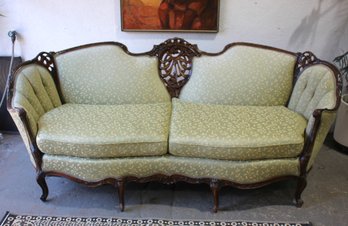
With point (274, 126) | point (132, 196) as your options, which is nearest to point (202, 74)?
point (274, 126)

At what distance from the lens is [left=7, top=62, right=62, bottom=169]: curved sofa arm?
1.74 meters

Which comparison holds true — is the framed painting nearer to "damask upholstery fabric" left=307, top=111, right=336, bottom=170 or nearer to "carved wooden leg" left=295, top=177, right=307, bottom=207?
"damask upholstery fabric" left=307, top=111, right=336, bottom=170

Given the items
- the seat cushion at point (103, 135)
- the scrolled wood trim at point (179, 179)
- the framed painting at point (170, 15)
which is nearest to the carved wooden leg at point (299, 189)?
the scrolled wood trim at point (179, 179)

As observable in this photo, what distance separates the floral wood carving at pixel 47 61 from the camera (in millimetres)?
2163

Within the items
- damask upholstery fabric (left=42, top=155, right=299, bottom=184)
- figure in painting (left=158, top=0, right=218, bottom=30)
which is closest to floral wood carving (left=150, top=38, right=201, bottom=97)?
figure in painting (left=158, top=0, right=218, bottom=30)

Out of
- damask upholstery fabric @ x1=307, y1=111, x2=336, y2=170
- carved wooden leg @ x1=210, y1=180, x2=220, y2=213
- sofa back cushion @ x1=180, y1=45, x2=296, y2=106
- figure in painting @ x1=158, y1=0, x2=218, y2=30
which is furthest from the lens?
figure in painting @ x1=158, y1=0, x2=218, y2=30

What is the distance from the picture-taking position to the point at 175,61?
2254mm

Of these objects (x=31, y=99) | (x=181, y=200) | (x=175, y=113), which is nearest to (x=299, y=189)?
(x=181, y=200)

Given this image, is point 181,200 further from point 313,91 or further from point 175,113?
point 313,91

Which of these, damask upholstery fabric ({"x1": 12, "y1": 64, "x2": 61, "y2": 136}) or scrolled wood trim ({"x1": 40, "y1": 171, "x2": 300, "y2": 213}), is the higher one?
damask upholstery fabric ({"x1": 12, "y1": 64, "x2": 61, "y2": 136})

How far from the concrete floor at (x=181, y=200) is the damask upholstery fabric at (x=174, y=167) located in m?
0.20

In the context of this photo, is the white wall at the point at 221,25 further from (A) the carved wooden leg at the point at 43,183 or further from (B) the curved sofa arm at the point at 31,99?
(A) the carved wooden leg at the point at 43,183

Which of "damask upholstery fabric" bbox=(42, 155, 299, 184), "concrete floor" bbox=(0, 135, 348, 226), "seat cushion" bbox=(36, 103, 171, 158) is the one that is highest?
"seat cushion" bbox=(36, 103, 171, 158)

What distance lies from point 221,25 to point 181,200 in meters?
1.32
